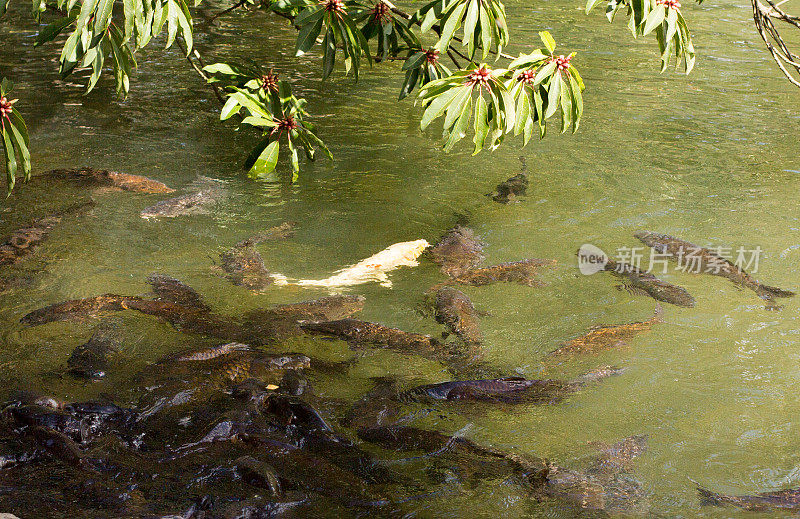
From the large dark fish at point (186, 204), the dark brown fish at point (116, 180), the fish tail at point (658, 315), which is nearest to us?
the fish tail at point (658, 315)

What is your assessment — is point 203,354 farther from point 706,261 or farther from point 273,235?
point 706,261

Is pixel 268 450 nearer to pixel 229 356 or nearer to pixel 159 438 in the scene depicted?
pixel 159 438

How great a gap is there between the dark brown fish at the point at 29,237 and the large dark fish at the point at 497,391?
12.1 ft

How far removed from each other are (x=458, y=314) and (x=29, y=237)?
3.91 meters

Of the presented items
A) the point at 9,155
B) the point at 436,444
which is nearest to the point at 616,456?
the point at 436,444

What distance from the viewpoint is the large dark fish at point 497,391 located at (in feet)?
14.5

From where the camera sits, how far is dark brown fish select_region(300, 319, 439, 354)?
502 cm

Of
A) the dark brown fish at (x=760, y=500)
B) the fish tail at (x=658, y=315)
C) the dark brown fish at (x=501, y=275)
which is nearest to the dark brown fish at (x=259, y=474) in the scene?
the dark brown fish at (x=760, y=500)

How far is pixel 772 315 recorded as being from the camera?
18.4 feet

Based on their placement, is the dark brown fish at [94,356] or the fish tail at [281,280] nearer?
the dark brown fish at [94,356]

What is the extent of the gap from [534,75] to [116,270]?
3.83 metres

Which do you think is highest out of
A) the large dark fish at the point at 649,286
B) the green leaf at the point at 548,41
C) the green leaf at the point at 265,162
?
the green leaf at the point at 548,41

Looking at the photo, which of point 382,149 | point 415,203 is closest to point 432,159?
point 382,149

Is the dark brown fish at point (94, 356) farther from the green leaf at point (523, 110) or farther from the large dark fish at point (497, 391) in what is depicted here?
the green leaf at point (523, 110)
